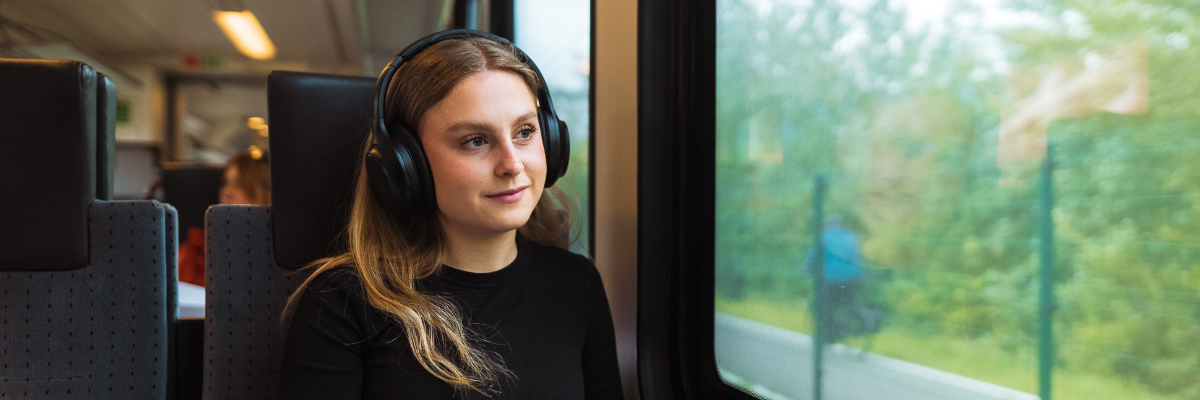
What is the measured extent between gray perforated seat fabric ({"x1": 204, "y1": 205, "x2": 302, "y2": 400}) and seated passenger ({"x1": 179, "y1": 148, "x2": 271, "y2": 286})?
176 cm

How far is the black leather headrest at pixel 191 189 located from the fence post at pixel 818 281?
3.16 metres

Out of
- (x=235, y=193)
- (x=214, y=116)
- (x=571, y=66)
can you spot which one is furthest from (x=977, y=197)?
(x=214, y=116)

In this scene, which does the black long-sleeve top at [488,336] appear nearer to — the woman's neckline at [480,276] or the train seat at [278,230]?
the woman's neckline at [480,276]

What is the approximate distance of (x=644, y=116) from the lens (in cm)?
122

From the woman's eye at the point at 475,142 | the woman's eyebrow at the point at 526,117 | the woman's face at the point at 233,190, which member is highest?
the woman's eyebrow at the point at 526,117

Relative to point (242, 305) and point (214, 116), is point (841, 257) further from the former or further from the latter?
point (214, 116)

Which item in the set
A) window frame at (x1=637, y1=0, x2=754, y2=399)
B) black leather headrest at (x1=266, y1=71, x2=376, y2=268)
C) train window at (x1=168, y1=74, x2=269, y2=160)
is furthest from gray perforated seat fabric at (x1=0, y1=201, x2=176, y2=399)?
train window at (x1=168, y1=74, x2=269, y2=160)

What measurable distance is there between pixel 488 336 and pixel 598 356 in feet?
0.75

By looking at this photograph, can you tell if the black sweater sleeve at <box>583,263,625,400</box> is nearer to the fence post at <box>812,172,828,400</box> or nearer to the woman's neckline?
the woman's neckline

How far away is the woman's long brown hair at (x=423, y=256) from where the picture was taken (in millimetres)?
890

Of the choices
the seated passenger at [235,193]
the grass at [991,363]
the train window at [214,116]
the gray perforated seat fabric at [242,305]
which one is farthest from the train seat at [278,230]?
the train window at [214,116]

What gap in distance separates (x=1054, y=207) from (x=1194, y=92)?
0.47ft

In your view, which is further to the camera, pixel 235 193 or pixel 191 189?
pixel 191 189

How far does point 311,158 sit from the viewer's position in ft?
3.54
